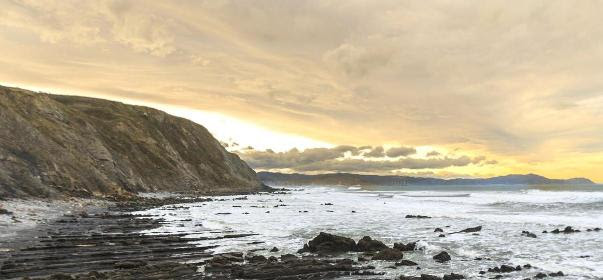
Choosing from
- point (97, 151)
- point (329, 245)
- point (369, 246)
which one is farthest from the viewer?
point (97, 151)

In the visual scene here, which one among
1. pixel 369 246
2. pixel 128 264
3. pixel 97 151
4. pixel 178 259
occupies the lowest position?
pixel 178 259

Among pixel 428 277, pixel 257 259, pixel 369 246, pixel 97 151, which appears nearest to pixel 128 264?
pixel 257 259

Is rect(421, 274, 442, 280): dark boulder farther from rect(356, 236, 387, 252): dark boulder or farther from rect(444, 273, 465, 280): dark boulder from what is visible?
rect(356, 236, 387, 252): dark boulder

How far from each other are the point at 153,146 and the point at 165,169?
8903 mm

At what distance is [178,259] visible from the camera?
709 inches

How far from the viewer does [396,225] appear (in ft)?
117

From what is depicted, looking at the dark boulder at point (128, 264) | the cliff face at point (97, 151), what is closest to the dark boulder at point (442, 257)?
the dark boulder at point (128, 264)

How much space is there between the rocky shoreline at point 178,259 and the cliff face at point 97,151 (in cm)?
2232

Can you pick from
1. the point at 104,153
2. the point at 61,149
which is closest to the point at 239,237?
the point at 61,149

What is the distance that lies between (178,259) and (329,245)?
761 cm

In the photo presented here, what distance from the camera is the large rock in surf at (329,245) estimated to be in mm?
21609

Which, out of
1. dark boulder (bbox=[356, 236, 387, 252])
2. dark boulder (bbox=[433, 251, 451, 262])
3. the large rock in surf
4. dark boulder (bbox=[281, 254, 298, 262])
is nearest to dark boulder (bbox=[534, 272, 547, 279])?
dark boulder (bbox=[433, 251, 451, 262])

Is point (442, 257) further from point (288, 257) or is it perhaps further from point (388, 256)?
point (288, 257)

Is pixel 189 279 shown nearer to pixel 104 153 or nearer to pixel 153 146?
pixel 104 153
